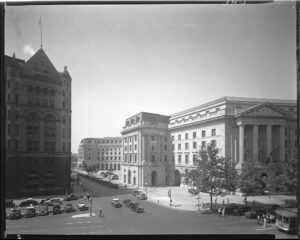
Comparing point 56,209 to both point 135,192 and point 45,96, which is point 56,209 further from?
point 45,96

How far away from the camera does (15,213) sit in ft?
26.8

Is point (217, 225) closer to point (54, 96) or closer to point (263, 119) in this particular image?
point (263, 119)

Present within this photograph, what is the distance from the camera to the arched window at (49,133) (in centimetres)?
847

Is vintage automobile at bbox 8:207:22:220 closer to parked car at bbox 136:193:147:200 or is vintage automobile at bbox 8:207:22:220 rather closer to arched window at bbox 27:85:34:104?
arched window at bbox 27:85:34:104

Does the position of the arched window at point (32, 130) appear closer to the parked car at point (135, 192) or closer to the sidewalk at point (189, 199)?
the parked car at point (135, 192)

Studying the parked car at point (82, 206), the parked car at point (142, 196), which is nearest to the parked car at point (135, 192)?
the parked car at point (142, 196)

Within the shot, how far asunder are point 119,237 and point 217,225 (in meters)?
3.95

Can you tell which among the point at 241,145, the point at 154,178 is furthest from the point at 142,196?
the point at 241,145

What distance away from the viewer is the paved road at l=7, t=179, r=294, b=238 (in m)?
7.66

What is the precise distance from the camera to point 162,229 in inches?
307

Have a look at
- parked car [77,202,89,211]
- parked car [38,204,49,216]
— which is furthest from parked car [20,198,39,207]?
parked car [77,202,89,211]

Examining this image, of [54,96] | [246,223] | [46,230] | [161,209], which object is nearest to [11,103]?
[54,96]

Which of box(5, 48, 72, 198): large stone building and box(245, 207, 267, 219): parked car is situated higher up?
box(5, 48, 72, 198): large stone building

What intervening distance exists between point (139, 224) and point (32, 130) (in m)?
5.92
